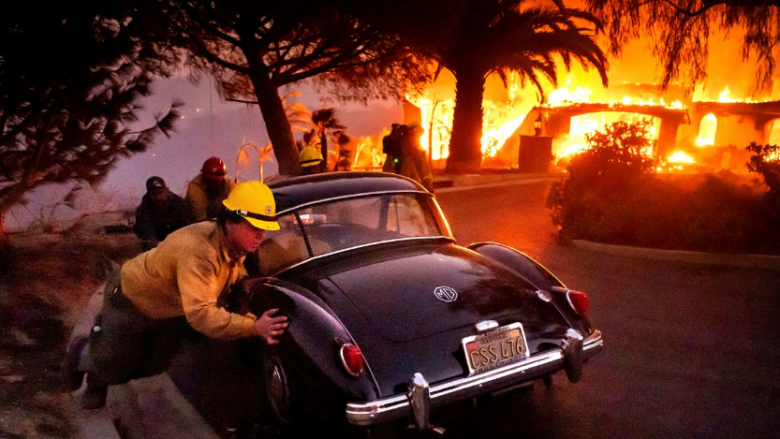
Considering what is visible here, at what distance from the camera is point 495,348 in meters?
3.29

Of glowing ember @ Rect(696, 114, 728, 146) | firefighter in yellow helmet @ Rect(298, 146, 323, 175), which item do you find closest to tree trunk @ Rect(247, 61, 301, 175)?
firefighter in yellow helmet @ Rect(298, 146, 323, 175)

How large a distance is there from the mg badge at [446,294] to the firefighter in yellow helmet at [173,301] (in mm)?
933

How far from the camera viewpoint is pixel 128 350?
369cm

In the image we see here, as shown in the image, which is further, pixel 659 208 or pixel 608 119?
pixel 608 119

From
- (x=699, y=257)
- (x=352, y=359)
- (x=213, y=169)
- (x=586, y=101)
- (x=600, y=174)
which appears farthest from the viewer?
(x=586, y=101)

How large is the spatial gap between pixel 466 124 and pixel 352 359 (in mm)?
16227

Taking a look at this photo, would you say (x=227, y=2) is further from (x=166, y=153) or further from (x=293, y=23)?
(x=166, y=153)

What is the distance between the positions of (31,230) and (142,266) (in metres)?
6.32

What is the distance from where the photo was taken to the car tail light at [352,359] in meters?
3.01

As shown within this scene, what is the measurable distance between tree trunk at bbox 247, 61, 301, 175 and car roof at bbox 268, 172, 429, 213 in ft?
27.4

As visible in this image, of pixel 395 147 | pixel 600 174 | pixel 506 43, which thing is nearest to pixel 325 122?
pixel 506 43

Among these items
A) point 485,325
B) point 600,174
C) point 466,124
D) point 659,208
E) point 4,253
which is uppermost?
point 466,124

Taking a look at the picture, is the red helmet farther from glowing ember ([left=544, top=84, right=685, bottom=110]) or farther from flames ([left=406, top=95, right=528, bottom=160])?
flames ([left=406, top=95, right=528, bottom=160])

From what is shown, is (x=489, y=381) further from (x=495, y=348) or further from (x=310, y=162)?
(x=310, y=162)
